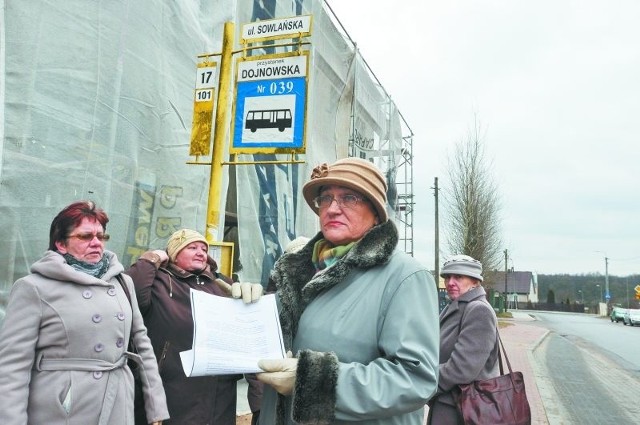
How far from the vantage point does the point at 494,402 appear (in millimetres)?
3064

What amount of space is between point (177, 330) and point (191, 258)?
460mm

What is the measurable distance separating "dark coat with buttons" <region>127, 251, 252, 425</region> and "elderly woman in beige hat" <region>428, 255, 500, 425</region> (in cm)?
126

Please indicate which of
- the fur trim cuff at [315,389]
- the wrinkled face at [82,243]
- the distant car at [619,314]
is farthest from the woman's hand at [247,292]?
the distant car at [619,314]

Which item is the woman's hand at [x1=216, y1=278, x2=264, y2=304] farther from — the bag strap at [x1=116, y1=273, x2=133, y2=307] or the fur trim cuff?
the bag strap at [x1=116, y1=273, x2=133, y2=307]

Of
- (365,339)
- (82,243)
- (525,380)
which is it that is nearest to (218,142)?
(82,243)

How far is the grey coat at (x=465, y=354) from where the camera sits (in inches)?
122

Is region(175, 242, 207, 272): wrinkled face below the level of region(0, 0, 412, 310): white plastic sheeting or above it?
below

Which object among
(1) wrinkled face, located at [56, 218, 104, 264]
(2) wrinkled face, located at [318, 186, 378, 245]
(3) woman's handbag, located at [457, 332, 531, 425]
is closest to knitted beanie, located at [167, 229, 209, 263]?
(1) wrinkled face, located at [56, 218, 104, 264]

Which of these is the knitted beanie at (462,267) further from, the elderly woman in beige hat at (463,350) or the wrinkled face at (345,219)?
the wrinkled face at (345,219)

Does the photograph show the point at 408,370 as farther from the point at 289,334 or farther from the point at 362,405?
the point at 289,334

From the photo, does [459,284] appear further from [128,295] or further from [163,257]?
[128,295]

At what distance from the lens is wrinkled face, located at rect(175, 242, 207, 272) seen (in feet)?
10.5

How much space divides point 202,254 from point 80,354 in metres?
1.06

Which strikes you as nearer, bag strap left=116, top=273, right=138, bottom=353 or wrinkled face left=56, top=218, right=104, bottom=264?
wrinkled face left=56, top=218, right=104, bottom=264
